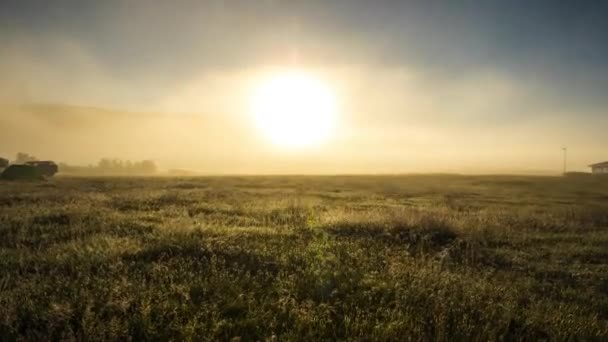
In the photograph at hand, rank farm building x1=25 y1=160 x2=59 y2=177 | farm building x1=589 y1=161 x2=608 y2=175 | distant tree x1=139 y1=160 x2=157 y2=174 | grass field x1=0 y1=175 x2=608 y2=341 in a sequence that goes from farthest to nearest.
→ distant tree x1=139 y1=160 x2=157 y2=174 < farm building x1=589 y1=161 x2=608 y2=175 < farm building x1=25 y1=160 x2=59 y2=177 < grass field x1=0 y1=175 x2=608 y2=341

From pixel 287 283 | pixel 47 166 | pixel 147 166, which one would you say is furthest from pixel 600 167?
pixel 147 166

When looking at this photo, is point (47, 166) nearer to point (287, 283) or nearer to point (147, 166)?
point (287, 283)

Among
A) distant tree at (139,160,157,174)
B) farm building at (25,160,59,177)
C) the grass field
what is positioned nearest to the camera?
the grass field

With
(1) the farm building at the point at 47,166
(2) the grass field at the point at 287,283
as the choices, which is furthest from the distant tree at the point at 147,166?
(2) the grass field at the point at 287,283

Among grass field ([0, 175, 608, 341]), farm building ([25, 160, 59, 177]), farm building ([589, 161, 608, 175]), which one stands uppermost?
farm building ([589, 161, 608, 175])

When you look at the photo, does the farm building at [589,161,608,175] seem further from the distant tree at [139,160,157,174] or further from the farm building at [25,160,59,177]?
the distant tree at [139,160,157,174]

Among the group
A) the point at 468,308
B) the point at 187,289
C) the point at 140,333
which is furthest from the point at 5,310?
the point at 468,308

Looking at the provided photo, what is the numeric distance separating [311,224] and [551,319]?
24.3 ft

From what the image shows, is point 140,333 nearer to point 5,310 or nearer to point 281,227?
point 5,310

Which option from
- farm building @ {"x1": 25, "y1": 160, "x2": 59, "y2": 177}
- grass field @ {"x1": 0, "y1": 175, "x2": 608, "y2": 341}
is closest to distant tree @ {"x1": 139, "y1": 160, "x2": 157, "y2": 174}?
farm building @ {"x1": 25, "y1": 160, "x2": 59, "y2": 177}

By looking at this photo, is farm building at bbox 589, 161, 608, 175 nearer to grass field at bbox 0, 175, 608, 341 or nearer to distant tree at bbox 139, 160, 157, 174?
grass field at bbox 0, 175, 608, 341

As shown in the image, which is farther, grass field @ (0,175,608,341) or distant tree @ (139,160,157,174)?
distant tree @ (139,160,157,174)

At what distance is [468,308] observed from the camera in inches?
203

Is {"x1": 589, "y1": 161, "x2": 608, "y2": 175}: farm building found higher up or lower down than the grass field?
higher up
